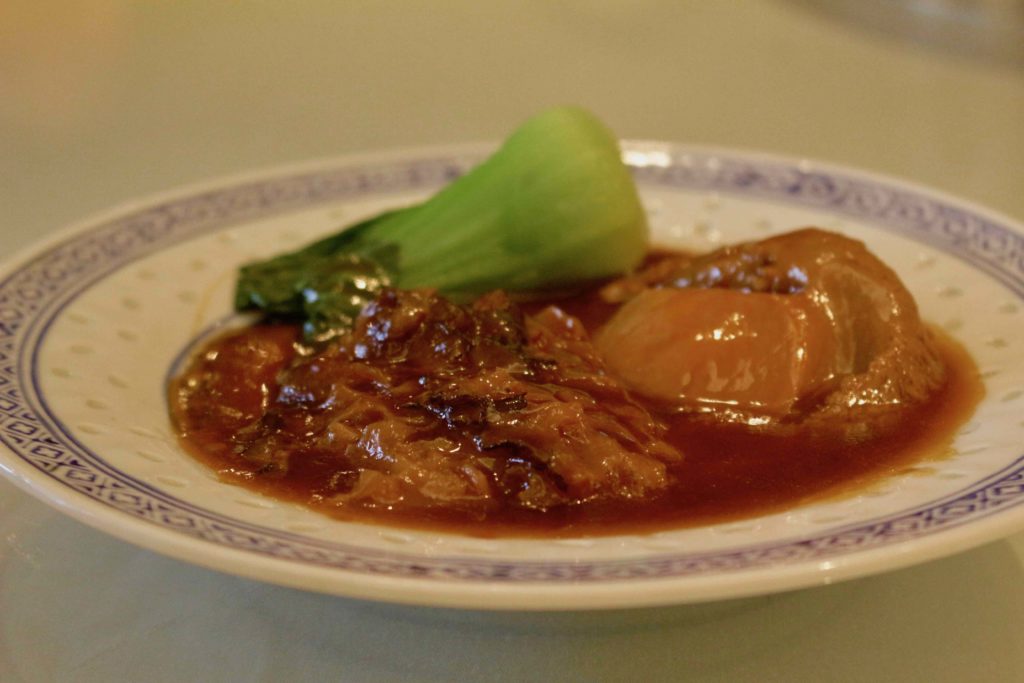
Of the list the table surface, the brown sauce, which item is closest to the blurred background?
the table surface

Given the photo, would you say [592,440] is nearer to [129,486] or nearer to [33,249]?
[129,486]

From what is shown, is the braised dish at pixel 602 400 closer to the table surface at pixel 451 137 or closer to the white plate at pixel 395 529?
the white plate at pixel 395 529

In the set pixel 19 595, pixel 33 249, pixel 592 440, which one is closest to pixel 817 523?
pixel 592 440

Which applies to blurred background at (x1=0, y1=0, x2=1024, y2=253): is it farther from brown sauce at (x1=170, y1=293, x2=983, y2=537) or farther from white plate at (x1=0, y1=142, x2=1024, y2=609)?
brown sauce at (x1=170, y1=293, x2=983, y2=537)

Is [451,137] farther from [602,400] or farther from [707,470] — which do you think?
[707,470]

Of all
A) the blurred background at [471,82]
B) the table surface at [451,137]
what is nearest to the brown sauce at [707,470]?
the table surface at [451,137]
